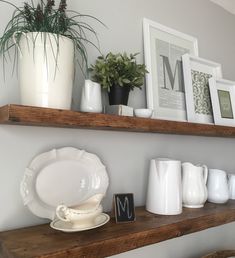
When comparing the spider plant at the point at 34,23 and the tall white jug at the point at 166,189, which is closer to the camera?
the spider plant at the point at 34,23

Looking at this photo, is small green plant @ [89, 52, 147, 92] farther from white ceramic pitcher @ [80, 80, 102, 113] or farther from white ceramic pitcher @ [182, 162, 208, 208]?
white ceramic pitcher @ [182, 162, 208, 208]

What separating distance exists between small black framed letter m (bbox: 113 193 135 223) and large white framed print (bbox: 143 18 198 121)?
1.41ft

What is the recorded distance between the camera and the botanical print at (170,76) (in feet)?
4.33

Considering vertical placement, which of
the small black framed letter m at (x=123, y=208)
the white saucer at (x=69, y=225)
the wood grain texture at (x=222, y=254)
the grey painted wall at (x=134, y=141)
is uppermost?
the grey painted wall at (x=134, y=141)

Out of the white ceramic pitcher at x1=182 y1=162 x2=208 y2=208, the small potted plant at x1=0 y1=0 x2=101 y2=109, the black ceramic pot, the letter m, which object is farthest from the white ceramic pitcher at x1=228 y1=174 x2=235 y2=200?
the small potted plant at x1=0 y1=0 x2=101 y2=109

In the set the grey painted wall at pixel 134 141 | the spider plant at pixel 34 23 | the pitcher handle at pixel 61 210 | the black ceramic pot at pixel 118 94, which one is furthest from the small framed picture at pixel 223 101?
the pitcher handle at pixel 61 210

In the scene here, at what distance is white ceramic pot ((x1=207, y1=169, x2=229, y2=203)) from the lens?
1.33m

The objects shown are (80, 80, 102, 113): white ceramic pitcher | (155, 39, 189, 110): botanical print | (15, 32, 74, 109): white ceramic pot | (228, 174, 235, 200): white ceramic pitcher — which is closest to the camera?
(15, 32, 74, 109): white ceramic pot

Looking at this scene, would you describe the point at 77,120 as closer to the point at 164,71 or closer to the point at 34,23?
the point at 34,23

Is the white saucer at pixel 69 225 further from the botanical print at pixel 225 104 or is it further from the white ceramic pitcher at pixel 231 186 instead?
the botanical print at pixel 225 104

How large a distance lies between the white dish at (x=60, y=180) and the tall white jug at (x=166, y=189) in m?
0.22

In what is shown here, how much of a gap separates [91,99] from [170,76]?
1.86ft

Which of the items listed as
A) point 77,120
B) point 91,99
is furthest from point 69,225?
point 91,99

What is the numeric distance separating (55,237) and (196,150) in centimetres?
95
